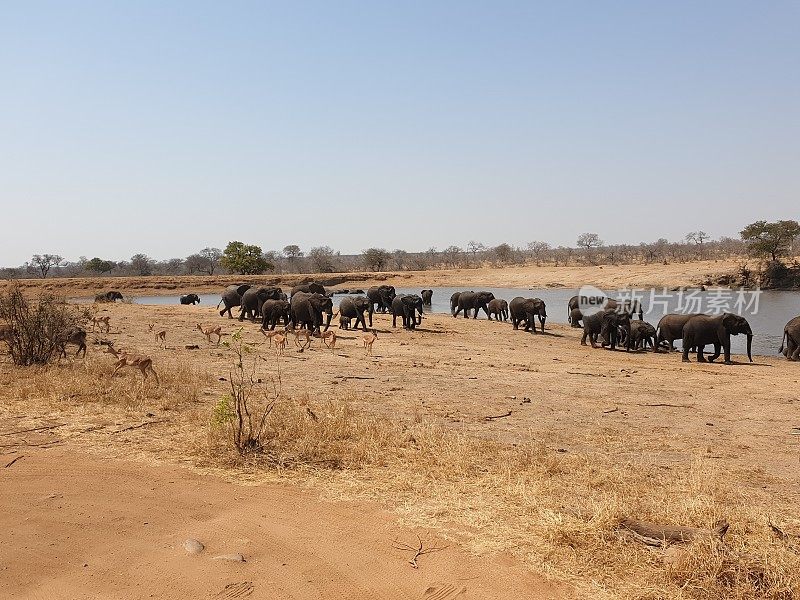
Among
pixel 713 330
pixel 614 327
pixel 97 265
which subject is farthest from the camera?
pixel 97 265

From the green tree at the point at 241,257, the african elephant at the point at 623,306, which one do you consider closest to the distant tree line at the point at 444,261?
the green tree at the point at 241,257

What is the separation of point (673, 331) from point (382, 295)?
14640mm

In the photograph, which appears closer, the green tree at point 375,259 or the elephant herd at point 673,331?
the elephant herd at point 673,331

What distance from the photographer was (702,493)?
620 cm

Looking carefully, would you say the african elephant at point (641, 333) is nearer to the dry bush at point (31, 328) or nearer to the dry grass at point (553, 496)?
the dry grass at point (553, 496)

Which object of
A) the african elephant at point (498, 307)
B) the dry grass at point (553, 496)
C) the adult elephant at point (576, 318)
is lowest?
the adult elephant at point (576, 318)

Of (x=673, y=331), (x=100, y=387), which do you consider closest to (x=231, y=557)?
(x=100, y=387)

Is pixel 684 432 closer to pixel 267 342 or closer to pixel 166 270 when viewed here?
pixel 267 342

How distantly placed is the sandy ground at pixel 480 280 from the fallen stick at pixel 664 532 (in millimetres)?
55692

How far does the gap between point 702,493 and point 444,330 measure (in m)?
21.2

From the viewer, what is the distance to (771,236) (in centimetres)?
5834

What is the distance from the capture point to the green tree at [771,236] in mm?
57213

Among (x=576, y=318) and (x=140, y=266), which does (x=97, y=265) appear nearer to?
(x=140, y=266)
